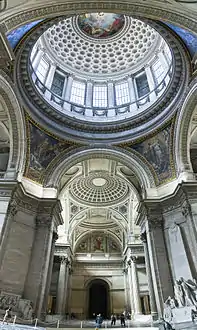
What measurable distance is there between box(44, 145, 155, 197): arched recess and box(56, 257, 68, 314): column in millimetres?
9413

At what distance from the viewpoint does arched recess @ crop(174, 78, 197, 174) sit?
517 inches

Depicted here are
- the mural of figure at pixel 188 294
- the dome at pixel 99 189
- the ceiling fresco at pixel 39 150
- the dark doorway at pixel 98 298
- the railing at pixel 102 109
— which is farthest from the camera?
the dark doorway at pixel 98 298

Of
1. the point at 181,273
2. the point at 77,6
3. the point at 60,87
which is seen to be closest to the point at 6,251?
the point at 181,273

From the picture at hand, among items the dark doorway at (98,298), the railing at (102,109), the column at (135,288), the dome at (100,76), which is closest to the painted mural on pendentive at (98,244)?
the dark doorway at (98,298)

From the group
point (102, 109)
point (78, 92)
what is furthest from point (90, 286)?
point (78, 92)

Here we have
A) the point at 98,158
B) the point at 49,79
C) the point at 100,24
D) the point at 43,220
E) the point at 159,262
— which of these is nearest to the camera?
the point at 159,262

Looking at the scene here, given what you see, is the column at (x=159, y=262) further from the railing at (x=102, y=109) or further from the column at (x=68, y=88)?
the column at (x=68, y=88)

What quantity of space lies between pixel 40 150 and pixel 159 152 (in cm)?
749

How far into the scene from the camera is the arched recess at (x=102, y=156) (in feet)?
49.9

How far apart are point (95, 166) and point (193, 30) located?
12793 millimetres

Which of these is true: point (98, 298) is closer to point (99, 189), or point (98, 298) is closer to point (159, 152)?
point (99, 189)

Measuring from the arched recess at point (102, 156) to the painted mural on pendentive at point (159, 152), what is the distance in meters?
0.44

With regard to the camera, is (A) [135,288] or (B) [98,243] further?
(B) [98,243]

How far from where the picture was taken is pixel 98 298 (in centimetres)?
2347
